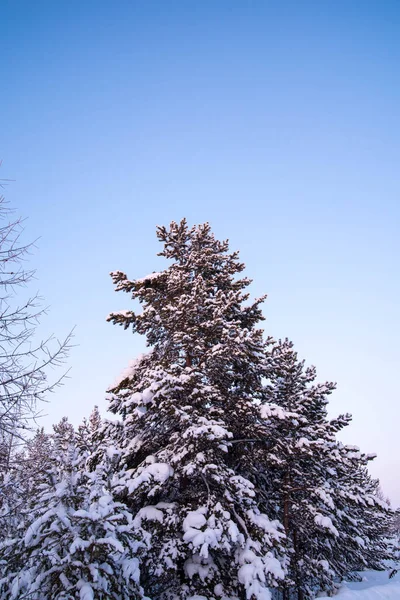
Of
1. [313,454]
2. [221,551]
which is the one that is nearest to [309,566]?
[313,454]

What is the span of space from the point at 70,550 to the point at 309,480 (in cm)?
1085

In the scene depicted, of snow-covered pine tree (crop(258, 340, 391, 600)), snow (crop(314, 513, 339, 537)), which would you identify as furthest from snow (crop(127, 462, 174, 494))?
snow (crop(314, 513, 339, 537))

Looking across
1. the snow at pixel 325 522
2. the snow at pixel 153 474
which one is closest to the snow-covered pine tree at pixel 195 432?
the snow at pixel 153 474

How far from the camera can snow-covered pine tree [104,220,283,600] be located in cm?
863

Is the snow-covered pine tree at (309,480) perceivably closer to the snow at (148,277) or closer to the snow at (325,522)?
the snow at (325,522)

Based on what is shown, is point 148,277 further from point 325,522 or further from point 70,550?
point 325,522

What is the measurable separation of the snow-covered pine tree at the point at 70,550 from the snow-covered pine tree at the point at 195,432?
1.04 m

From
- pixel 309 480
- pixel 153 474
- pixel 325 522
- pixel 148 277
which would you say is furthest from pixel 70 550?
pixel 309 480

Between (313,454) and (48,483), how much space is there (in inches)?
325

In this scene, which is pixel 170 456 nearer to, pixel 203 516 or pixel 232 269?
pixel 203 516

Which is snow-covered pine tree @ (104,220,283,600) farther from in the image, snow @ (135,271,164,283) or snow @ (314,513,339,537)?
snow @ (314,513,339,537)

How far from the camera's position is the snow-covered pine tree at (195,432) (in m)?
8.63

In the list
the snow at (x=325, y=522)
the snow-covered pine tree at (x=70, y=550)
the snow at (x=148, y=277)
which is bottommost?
the snow at (x=325, y=522)

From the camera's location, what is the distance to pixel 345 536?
13.8 m
